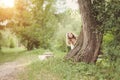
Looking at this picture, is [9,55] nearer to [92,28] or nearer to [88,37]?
[88,37]

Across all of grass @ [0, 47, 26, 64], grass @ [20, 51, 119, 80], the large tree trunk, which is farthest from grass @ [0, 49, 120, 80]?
grass @ [0, 47, 26, 64]

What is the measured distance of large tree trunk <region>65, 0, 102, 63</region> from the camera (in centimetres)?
1023

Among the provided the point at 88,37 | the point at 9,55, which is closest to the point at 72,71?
the point at 88,37

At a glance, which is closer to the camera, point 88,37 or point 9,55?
point 88,37

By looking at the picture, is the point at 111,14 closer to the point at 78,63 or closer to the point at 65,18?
the point at 78,63

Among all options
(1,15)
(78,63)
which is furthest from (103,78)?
(1,15)

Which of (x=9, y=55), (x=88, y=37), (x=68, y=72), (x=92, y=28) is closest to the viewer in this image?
(x=68, y=72)

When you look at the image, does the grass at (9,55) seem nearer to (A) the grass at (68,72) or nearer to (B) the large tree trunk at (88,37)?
(A) the grass at (68,72)

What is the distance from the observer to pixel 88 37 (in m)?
10.3

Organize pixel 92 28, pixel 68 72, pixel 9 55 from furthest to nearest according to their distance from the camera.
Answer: pixel 9 55 < pixel 92 28 < pixel 68 72

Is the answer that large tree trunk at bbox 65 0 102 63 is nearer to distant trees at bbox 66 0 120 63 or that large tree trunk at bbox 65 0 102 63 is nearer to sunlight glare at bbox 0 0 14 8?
distant trees at bbox 66 0 120 63

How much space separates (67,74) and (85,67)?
855 millimetres

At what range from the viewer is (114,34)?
9.57 meters

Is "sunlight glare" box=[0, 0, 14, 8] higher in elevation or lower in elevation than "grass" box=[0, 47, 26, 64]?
higher
